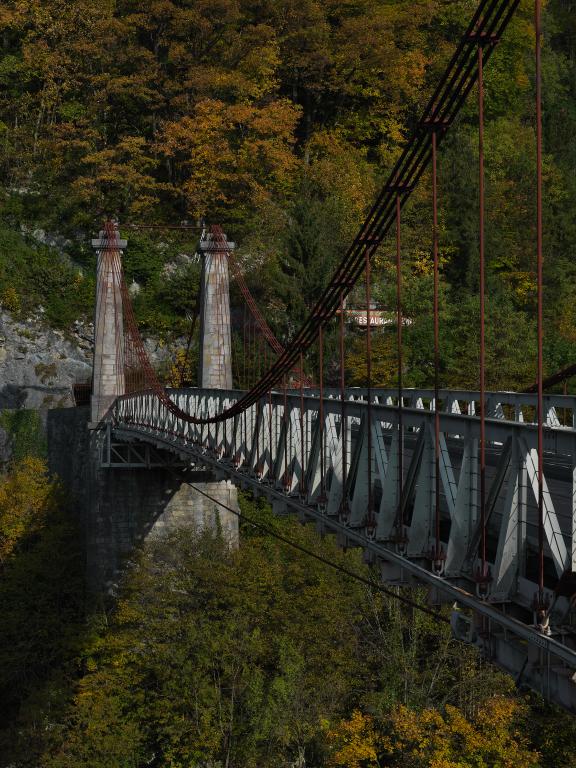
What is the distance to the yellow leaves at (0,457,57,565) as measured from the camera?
39.0 metres

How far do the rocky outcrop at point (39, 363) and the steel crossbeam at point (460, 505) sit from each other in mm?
27806

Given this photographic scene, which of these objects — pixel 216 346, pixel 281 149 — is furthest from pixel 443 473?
pixel 281 149

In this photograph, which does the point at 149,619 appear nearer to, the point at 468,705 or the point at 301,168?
the point at 468,705

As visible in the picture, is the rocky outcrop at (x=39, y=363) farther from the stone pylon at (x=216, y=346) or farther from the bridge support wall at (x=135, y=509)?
the stone pylon at (x=216, y=346)

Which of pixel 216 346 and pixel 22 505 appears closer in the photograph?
pixel 216 346

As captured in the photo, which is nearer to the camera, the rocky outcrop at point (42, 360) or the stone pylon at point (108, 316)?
the stone pylon at point (108, 316)

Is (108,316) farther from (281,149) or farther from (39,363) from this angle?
(281,149)

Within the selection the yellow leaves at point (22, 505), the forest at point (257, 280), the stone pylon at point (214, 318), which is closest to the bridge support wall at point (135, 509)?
the forest at point (257, 280)

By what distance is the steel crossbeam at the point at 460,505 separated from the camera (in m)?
8.97

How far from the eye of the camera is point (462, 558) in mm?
10797

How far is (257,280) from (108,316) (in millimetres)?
9522

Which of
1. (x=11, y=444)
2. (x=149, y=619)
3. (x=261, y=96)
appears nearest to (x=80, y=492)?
(x=11, y=444)

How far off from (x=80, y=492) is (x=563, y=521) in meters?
29.8

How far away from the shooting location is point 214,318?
34906 mm
